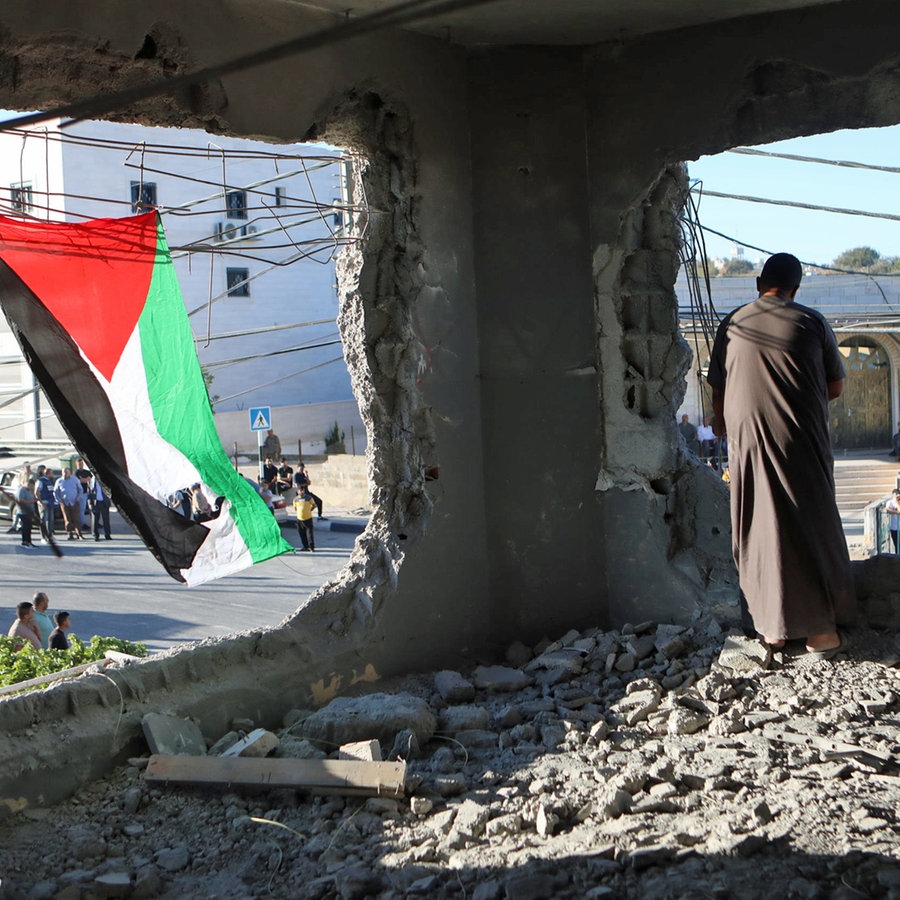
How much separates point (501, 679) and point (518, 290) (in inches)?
75.1

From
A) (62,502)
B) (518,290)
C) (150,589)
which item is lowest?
(150,589)

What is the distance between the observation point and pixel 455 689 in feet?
16.5

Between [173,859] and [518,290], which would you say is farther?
[518,290]

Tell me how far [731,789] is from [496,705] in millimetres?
1395

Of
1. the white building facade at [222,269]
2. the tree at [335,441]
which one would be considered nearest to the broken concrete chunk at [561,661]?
the white building facade at [222,269]

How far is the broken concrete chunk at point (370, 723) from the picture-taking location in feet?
14.7

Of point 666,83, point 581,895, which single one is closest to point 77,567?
point 666,83

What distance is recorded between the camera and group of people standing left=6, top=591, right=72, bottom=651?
9.15m

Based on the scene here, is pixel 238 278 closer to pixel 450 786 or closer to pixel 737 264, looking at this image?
pixel 450 786

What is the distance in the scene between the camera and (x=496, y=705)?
4953 millimetres

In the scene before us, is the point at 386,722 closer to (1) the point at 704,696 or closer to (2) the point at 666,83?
(1) the point at 704,696

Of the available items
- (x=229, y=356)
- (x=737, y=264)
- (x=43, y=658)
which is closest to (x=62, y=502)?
(x=229, y=356)

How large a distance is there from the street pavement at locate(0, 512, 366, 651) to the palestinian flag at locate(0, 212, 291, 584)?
6930 mm

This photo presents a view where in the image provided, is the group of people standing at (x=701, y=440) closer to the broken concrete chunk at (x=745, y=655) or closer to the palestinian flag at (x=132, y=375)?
the broken concrete chunk at (x=745, y=655)
